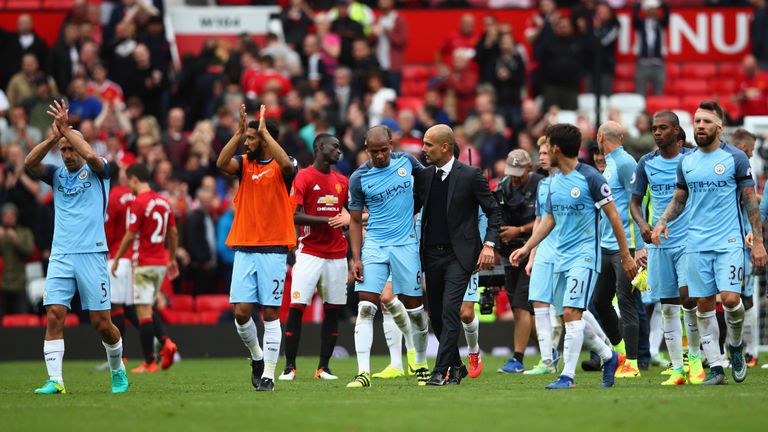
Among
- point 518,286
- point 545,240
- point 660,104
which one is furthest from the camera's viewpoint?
point 660,104

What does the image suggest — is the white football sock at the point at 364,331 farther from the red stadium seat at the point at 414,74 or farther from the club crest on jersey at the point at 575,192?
the red stadium seat at the point at 414,74

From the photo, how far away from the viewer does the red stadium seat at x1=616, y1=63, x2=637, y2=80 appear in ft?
96.0

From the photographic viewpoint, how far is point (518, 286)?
16391 millimetres

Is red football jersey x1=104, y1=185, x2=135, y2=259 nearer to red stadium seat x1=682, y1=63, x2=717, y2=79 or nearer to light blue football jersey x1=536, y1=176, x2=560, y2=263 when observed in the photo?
light blue football jersey x1=536, y1=176, x2=560, y2=263

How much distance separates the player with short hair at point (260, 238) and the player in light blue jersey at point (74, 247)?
48.8 inches

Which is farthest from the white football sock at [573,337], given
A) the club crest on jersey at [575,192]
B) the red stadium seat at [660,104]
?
the red stadium seat at [660,104]

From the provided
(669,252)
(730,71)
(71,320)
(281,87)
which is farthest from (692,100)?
(669,252)

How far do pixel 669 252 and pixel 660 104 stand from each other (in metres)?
14.6

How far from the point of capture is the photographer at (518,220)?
1592 cm

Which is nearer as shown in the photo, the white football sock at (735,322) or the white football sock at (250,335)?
the white football sock at (735,322)

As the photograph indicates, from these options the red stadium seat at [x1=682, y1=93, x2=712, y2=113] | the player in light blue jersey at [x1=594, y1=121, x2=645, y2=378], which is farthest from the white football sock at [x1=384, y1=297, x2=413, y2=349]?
the red stadium seat at [x1=682, y1=93, x2=712, y2=113]

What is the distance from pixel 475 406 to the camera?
1098 cm

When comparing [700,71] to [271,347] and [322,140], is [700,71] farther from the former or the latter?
[271,347]

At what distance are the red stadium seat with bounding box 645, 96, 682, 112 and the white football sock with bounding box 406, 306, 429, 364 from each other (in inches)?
554
